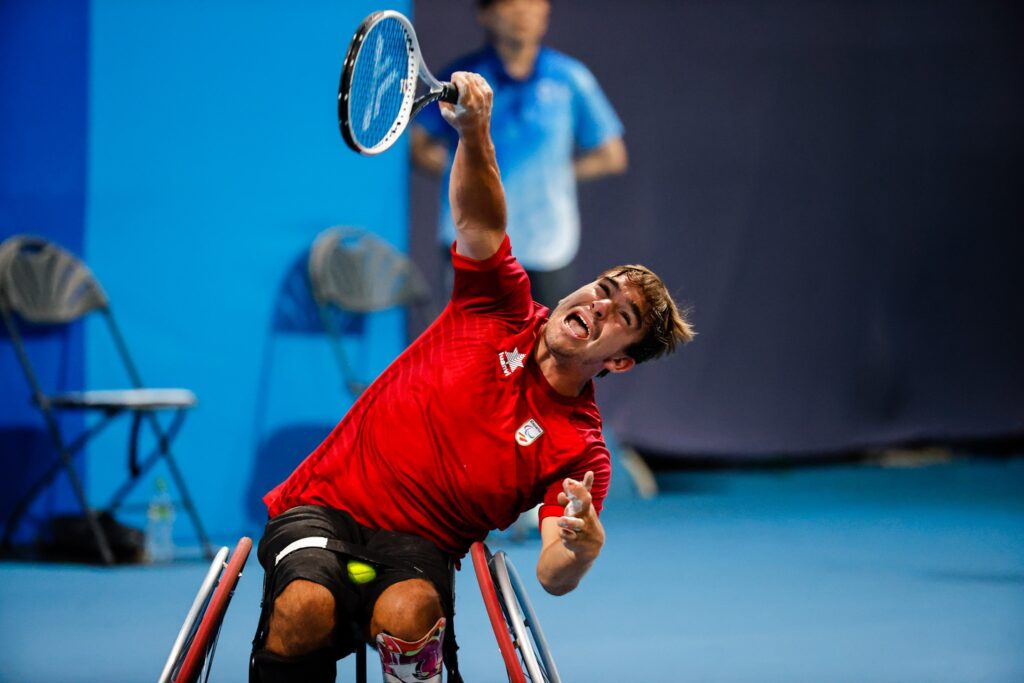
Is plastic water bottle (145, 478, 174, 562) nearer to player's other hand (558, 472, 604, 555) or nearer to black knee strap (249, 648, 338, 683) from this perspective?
black knee strap (249, 648, 338, 683)

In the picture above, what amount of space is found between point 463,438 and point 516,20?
3562 millimetres

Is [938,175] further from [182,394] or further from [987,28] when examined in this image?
[182,394]

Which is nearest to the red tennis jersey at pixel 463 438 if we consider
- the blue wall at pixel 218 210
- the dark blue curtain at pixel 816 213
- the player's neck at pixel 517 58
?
the blue wall at pixel 218 210

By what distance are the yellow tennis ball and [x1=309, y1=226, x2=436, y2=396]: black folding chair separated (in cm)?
315

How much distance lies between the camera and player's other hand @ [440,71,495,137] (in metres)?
2.57

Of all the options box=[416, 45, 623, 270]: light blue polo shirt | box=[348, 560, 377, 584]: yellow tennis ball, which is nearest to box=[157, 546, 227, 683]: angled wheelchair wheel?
box=[348, 560, 377, 584]: yellow tennis ball

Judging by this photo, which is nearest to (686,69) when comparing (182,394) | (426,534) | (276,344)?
(276,344)

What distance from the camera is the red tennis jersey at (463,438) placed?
8.74 ft

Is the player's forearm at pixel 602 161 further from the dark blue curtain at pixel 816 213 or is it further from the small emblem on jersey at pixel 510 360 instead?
the small emblem on jersey at pixel 510 360

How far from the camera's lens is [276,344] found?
5855 millimetres

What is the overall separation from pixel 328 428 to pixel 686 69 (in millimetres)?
3384

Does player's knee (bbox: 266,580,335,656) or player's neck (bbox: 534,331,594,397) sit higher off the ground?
player's neck (bbox: 534,331,594,397)

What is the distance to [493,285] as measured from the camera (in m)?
2.79

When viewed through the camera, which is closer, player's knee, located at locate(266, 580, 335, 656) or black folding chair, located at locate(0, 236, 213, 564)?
player's knee, located at locate(266, 580, 335, 656)
